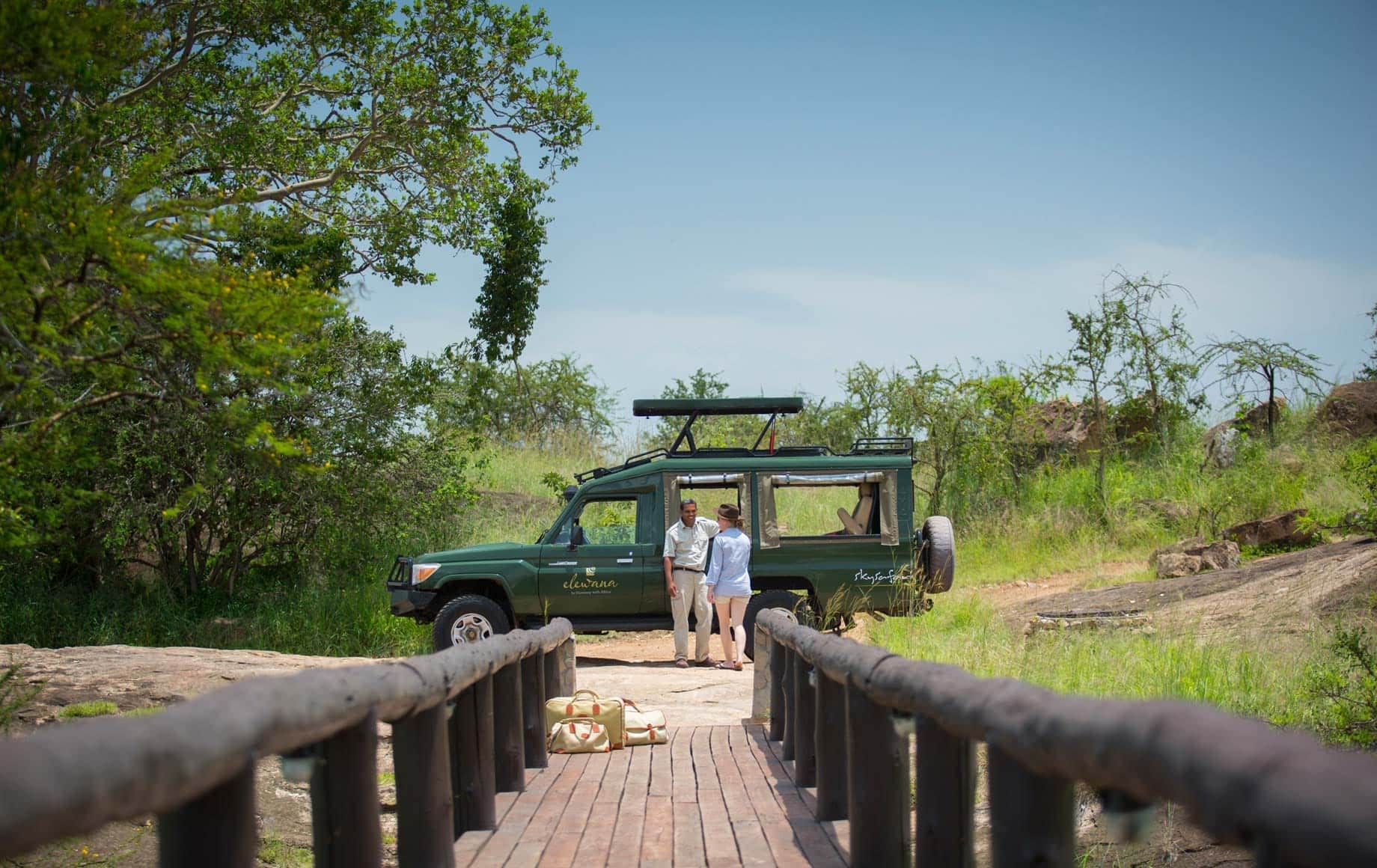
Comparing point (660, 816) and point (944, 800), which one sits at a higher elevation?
point (944, 800)

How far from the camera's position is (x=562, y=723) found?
7734mm

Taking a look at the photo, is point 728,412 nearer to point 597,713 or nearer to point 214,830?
point 597,713

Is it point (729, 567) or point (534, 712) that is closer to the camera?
point (534, 712)

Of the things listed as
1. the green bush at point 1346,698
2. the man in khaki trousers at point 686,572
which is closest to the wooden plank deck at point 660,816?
the green bush at point 1346,698

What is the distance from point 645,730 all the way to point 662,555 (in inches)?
229

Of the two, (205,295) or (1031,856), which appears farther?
(205,295)

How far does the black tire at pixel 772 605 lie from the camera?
530 inches

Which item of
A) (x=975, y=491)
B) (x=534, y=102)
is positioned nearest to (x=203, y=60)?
(x=534, y=102)

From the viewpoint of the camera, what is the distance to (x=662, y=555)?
13.6m

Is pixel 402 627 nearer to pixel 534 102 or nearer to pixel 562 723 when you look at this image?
pixel 534 102

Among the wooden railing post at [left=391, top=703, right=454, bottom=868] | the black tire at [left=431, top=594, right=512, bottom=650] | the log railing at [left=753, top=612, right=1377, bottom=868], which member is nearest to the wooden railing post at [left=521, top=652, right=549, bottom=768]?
the log railing at [left=753, top=612, right=1377, bottom=868]

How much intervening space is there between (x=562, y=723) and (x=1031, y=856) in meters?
5.23

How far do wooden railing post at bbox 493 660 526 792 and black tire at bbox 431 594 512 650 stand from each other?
7.08 m

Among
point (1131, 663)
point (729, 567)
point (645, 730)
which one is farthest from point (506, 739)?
point (729, 567)
